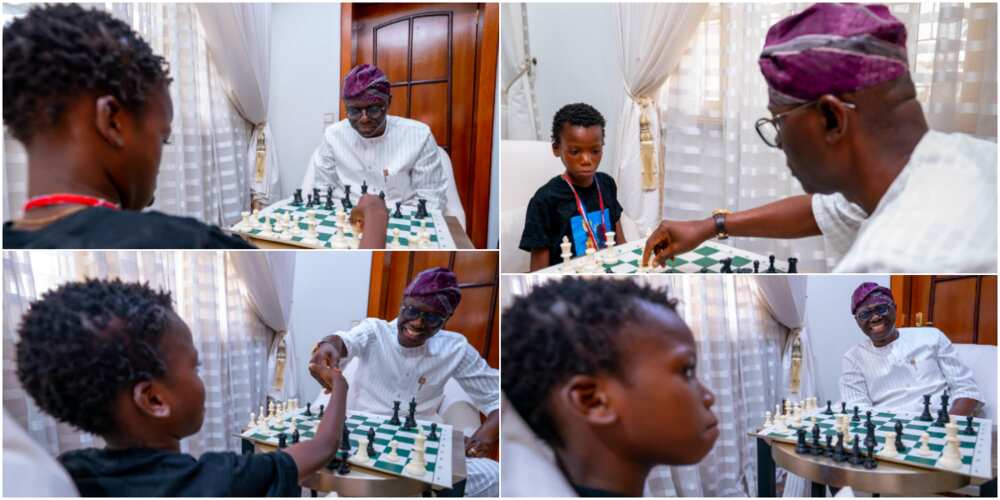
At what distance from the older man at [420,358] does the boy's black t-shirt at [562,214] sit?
15.2 inches

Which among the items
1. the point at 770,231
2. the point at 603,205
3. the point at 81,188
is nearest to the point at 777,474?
the point at 770,231

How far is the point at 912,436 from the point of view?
1482 millimetres

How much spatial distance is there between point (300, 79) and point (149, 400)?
0.94 metres

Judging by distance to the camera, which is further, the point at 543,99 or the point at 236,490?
the point at 543,99

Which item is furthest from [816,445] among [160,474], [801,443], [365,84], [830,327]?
[365,84]

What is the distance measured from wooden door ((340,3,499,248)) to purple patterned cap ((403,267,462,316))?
15.8 inches

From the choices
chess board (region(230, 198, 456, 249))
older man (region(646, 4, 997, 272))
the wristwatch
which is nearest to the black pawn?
older man (region(646, 4, 997, 272))

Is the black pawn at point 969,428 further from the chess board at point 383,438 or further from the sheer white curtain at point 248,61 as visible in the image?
the sheer white curtain at point 248,61

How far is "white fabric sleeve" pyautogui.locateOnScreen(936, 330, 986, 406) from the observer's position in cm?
152

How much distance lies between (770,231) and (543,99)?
2.89 feet

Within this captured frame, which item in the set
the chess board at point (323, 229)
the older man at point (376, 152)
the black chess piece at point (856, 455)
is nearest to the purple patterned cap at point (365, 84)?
the older man at point (376, 152)

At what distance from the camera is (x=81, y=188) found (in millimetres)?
1154

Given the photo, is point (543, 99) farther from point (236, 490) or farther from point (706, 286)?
point (236, 490)

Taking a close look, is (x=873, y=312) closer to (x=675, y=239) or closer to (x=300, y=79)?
(x=675, y=239)
